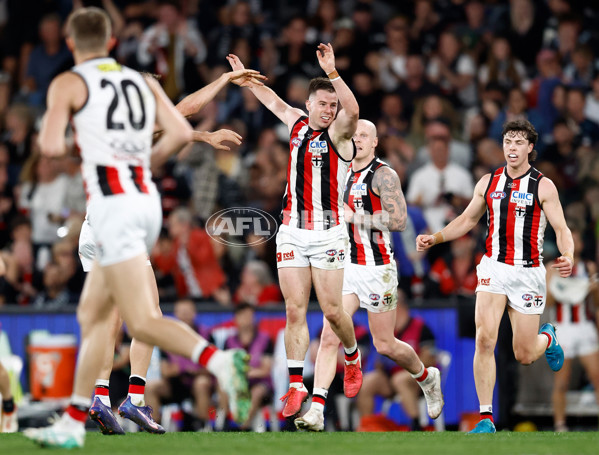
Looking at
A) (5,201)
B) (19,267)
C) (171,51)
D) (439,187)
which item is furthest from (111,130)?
(171,51)

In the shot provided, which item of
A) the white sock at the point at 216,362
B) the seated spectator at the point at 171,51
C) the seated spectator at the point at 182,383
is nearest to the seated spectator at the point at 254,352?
the seated spectator at the point at 182,383

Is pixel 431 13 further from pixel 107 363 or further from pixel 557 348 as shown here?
pixel 107 363

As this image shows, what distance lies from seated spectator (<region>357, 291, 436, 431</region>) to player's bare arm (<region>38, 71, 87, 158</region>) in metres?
6.41

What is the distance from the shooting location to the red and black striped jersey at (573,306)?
513 inches

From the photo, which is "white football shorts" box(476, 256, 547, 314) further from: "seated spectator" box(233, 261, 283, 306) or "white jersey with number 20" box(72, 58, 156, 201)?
"seated spectator" box(233, 261, 283, 306)

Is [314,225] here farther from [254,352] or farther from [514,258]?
[254,352]

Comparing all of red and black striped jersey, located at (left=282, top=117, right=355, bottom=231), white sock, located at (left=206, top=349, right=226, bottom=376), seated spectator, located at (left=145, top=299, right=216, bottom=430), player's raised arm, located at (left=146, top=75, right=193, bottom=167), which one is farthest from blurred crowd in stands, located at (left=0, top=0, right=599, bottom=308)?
white sock, located at (left=206, top=349, right=226, bottom=376)

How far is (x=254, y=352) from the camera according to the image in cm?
1245

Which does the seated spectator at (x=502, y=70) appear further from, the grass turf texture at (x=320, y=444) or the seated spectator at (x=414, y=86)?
the grass turf texture at (x=320, y=444)

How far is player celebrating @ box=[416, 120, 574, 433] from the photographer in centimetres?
957

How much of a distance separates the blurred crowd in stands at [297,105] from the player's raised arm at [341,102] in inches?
171

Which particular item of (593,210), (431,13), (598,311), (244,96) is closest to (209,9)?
(244,96)

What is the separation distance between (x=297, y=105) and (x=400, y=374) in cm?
498

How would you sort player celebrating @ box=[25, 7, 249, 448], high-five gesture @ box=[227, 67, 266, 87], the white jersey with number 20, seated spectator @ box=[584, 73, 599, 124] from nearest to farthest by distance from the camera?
player celebrating @ box=[25, 7, 249, 448] → the white jersey with number 20 → high-five gesture @ box=[227, 67, 266, 87] → seated spectator @ box=[584, 73, 599, 124]
